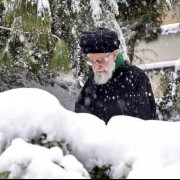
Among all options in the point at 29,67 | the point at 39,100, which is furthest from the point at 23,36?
the point at 39,100

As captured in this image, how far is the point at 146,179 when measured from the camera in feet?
3.88

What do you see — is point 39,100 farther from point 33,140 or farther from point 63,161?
point 63,161

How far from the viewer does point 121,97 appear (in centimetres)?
323

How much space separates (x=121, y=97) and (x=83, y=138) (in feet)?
5.28

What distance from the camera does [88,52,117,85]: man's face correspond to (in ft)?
10.5

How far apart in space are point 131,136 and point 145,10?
221 inches

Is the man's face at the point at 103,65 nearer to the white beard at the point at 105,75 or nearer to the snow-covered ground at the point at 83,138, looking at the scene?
the white beard at the point at 105,75

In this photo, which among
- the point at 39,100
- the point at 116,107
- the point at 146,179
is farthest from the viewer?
the point at 116,107

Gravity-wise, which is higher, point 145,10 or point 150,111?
point 145,10

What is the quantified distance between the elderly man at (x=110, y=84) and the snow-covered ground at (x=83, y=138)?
135 centimetres

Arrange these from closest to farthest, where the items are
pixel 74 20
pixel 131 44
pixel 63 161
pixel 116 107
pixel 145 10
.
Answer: pixel 63 161
pixel 116 107
pixel 74 20
pixel 145 10
pixel 131 44

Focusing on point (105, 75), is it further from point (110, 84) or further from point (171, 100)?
point (171, 100)

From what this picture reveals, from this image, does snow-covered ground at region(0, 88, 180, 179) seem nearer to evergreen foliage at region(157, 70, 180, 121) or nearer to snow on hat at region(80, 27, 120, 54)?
snow on hat at region(80, 27, 120, 54)

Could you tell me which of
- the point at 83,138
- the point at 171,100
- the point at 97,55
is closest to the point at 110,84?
the point at 97,55
